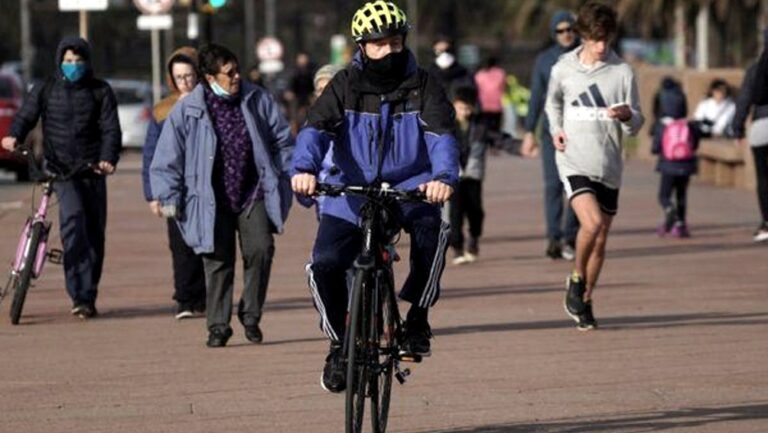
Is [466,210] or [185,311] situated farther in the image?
[466,210]

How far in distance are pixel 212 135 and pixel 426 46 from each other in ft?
274

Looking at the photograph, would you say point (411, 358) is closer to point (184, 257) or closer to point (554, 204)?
point (184, 257)

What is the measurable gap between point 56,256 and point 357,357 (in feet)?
19.5

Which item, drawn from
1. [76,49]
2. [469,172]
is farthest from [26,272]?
[469,172]

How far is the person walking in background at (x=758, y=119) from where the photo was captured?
711 inches

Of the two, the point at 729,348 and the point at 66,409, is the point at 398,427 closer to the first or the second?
the point at 66,409

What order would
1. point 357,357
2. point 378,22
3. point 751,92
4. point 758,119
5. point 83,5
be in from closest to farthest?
point 357,357
point 378,22
point 751,92
point 758,119
point 83,5

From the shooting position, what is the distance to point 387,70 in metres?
9.12

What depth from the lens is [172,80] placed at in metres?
14.3

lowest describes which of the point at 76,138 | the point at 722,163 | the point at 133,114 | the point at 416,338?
the point at 133,114

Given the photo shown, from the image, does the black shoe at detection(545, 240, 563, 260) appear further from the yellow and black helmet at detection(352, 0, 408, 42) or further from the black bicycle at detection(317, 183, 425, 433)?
the yellow and black helmet at detection(352, 0, 408, 42)

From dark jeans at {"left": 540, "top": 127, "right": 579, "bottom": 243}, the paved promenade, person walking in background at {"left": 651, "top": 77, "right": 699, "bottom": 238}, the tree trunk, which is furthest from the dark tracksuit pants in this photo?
the tree trunk

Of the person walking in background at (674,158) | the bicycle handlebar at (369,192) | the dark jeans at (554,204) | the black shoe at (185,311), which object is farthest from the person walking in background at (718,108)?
the bicycle handlebar at (369,192)

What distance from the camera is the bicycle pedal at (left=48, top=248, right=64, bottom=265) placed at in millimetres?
14242
